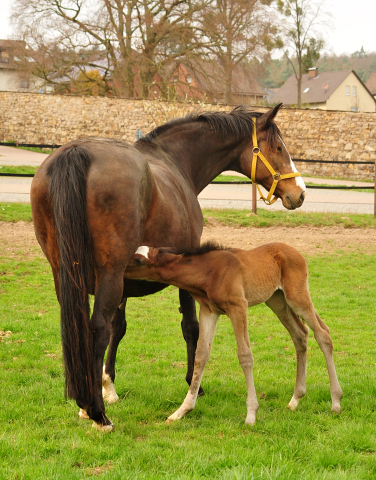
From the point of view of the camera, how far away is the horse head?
461cm

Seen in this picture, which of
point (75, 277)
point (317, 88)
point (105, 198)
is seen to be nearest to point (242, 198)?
point (105, 198)

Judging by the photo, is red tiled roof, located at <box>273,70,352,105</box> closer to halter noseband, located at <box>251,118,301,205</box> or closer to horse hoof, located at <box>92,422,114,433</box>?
halter noseband, located at <box>251,118,301,205</box>

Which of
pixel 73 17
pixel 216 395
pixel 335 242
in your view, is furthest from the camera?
pixel 73 17

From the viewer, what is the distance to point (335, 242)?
11.3 meters

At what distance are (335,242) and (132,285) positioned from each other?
27.1 feet

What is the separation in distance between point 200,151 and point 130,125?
70.7 ft

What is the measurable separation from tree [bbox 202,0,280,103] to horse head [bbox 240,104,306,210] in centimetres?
2325

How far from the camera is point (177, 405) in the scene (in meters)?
4.15

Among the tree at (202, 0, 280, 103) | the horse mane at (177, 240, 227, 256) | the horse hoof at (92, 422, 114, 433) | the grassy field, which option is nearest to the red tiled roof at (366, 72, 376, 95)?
the tree at (202, 0, 280, 103)

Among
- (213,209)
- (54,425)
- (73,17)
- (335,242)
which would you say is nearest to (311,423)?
(54,425)

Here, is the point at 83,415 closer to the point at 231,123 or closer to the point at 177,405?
the point at 177,405

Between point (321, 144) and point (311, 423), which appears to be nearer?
point (311, 423)

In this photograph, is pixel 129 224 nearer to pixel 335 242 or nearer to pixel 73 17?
pixel 335 242

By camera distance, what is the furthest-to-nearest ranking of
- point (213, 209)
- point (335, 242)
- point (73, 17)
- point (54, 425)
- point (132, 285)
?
point (73, 17)
point (213, 209)
point (335, 242)
point (132, 285)
point (54, 425)
